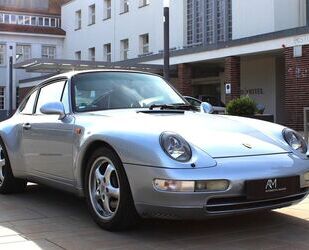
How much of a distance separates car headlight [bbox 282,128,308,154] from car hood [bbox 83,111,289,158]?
8 cm

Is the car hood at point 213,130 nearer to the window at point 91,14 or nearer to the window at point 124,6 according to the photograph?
the window at point 124,6

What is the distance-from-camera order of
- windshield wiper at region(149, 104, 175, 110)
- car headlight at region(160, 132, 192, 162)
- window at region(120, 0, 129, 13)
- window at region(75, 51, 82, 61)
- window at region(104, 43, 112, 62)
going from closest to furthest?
car headlight at region(160, 132, 192, 162), windshield wiper at region(149, 104, 175, 110), window at region(120, 0, 129, 13), window at region(104, 43, 112, 62), window at region(75, 51, 82, 61)

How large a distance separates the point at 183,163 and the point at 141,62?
82.0 ft

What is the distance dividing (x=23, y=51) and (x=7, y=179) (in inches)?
1615

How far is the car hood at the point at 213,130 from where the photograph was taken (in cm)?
493

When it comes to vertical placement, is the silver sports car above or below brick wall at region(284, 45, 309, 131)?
below

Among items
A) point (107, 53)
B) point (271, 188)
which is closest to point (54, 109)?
point (271, 188)

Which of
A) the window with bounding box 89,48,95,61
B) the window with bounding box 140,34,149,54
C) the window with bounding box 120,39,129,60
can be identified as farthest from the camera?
the window with bounding box 89,48,95,61

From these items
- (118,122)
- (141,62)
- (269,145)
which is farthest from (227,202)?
(141,62)

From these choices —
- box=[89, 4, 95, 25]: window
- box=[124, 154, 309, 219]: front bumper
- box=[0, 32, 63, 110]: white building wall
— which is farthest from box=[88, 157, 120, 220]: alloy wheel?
box=[0, 32, 63, 110]: white building wall

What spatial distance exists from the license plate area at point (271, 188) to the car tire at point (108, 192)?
1.02 metres

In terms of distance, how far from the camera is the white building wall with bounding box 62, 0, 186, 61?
3170 centimetres

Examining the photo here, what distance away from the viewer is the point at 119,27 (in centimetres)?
3791

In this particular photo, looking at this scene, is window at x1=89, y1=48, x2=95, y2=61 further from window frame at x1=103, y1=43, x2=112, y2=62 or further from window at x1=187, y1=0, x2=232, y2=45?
window at x1=187, y1=0, x2=232, y2=45
